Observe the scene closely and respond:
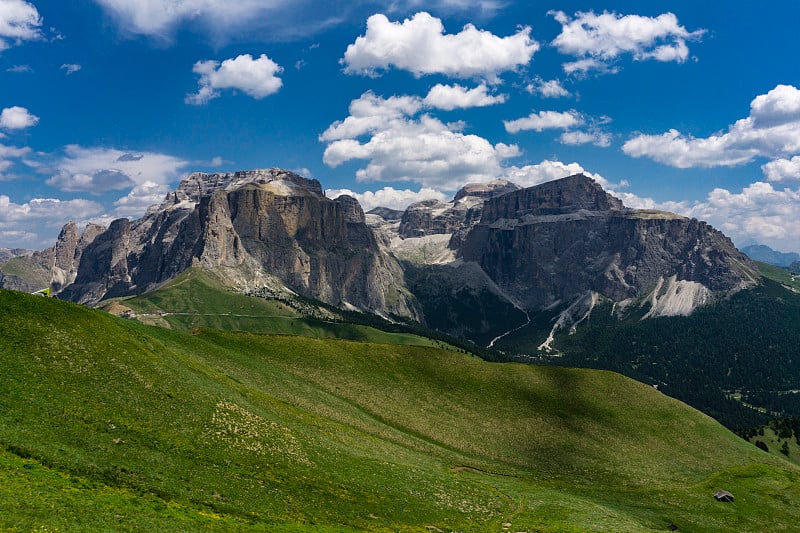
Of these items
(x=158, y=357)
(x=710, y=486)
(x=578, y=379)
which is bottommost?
(x=710, y=486)

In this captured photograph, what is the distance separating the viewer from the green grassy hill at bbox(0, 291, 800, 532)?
45.8 metres

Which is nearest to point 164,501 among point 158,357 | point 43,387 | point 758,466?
point 43,387

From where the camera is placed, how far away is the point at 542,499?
251 feet

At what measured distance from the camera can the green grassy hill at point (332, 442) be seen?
4584 centimetres

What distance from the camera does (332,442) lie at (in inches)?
2901

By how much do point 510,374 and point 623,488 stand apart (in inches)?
1733

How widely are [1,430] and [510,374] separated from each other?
111 metres

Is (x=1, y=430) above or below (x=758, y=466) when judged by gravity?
above

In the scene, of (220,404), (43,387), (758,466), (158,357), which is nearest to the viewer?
(43,387)

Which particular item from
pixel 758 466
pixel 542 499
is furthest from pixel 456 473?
pixel 758 466

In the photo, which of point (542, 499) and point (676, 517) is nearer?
point (542, 499)

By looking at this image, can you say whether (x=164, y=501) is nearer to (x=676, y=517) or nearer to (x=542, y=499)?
(x=542, y=499)

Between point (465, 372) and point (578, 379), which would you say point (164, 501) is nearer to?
point (465, 372)

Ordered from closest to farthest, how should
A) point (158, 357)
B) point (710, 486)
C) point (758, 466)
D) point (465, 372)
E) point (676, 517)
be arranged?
point (158, 357)
point (676, 517)
point (710, 486)
point (758, 466)
point (465, 372)
